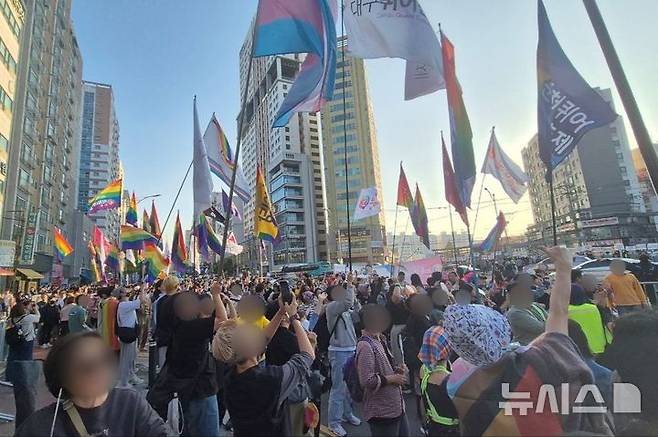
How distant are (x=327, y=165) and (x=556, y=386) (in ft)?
358

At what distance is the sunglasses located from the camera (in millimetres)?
1908

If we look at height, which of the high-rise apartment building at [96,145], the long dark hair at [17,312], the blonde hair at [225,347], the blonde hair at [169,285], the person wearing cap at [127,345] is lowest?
the person wearing cap at [127,345]

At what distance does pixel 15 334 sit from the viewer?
650 cm

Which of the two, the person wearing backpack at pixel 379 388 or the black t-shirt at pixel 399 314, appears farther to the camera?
the black t-shirt at pixel 399 314

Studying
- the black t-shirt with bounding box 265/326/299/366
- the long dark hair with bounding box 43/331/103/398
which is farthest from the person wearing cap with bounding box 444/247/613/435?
the black t-shirt with bounding box 265/326/299/366

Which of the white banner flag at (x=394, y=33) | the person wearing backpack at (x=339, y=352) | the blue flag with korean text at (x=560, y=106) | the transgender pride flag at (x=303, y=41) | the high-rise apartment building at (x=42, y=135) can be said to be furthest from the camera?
the high-rise apartment building at (x=42, y=135)

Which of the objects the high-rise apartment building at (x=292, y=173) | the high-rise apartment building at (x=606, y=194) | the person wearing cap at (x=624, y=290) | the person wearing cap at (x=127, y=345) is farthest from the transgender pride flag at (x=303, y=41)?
the high-rise apartment building at (x=292, y=173)

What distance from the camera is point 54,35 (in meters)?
49.0

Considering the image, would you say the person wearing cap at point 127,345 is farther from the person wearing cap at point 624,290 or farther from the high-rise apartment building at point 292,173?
the high-rise apartment building at point 292,173

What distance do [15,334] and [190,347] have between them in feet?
15.5

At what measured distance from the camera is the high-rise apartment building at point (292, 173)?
9931cm

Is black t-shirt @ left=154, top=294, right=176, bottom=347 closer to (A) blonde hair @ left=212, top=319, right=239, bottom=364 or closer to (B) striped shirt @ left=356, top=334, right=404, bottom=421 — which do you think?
(A) blonde hair @ left=212, top=319, right=239, bottom=364

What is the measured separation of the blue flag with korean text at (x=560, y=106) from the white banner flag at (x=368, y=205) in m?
13.1

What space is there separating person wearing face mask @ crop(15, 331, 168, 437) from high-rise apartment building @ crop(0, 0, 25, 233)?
124ft
